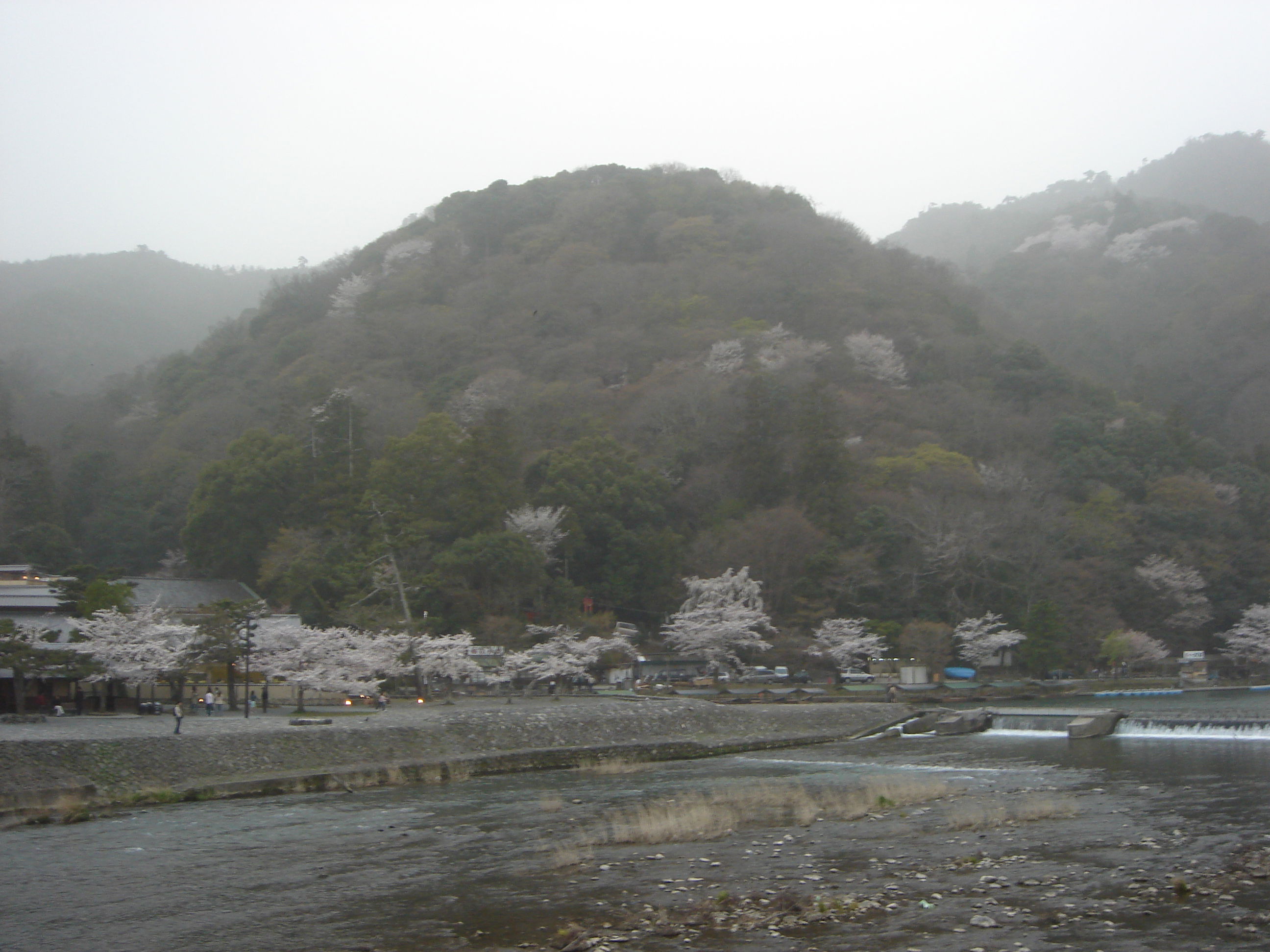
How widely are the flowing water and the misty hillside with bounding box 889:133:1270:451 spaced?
47278mm

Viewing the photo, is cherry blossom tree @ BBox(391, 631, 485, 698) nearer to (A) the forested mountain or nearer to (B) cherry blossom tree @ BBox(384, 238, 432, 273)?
(A) the forested mountain

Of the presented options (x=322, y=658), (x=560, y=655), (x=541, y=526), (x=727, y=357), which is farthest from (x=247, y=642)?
(x=727, y=357)

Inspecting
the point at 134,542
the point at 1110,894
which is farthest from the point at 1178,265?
the point at 1110,894

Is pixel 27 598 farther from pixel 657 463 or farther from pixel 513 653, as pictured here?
pixel 657 463

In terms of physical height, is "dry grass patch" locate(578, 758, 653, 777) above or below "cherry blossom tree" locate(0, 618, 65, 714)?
below

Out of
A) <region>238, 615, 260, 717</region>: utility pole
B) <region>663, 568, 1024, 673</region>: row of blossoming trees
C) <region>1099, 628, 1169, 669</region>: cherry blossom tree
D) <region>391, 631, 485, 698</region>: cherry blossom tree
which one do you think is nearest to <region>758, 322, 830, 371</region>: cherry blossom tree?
<region>663, 568, 1024, 673</region>: row of blossoming trees

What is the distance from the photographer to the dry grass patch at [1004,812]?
50.5 ft

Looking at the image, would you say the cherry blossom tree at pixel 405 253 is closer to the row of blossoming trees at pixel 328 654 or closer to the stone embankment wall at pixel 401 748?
the row of blossoming trees at pixel 328 654

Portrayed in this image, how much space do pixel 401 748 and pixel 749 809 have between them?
10933mm

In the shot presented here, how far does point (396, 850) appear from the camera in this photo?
15.2 meters

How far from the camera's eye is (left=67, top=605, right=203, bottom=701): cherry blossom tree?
29812 millimetres

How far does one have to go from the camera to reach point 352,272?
9088 centimetres

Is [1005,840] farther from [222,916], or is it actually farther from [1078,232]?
[1078,232]

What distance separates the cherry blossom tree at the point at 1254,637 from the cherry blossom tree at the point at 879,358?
25.8 meters
